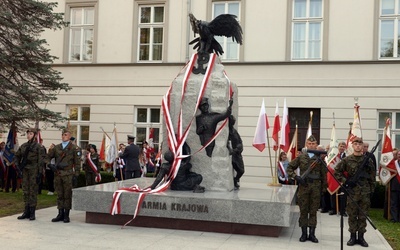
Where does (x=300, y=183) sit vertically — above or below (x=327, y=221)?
above

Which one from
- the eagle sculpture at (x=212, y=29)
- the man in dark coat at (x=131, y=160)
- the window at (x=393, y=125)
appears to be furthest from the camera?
the window at (x=393, y=125)

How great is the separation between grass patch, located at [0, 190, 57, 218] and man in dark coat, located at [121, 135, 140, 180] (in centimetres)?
236

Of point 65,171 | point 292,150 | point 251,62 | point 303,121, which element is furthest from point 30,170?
point 303,121

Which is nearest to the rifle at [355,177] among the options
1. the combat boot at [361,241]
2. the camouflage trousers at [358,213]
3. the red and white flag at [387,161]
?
the camouflage trousers at [358,213]

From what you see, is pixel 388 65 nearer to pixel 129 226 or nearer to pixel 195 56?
pixel 195 56

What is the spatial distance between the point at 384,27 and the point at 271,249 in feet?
48.6

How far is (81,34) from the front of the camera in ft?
77.9

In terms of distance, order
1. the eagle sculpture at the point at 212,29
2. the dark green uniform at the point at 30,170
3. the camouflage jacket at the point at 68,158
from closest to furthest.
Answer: the camouflage jacket at the point at 68,158 < the dark green uniform at the point at 30,170 < the eagle sculpture at the point at 212,29

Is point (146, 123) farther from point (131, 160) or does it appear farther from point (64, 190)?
point (64, 190)

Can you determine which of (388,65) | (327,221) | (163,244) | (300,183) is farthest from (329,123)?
(163,244)

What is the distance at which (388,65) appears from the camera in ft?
64.2

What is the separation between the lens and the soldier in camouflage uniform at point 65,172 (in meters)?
9.80

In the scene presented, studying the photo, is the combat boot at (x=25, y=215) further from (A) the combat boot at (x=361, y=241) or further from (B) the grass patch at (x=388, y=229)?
(B) the grass patch at (x=388, y=229)

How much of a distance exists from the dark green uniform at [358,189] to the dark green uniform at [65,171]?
499cm
